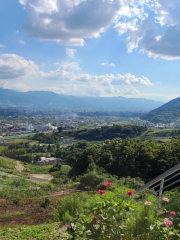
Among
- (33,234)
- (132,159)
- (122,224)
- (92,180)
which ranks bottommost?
(132,159)

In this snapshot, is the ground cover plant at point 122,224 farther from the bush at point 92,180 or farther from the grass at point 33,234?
the bush at point 92,180

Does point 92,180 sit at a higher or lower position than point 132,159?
higher

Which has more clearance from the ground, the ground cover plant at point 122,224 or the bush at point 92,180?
the ground cover plant at point 122,224

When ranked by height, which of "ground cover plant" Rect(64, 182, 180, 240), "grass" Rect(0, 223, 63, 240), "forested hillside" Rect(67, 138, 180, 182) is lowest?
"forested hillside" Rect(67, 138, 180, 182)

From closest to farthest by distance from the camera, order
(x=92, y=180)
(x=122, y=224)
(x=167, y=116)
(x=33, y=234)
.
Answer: (x=122, y=224) < (x=33, y=234) < (x=92, y=180) < (x=167, y=116)

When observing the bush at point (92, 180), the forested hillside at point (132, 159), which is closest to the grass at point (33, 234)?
the bush at point (92, 180)

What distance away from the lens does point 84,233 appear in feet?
6.95

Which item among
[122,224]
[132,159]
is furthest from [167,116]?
[122,224]

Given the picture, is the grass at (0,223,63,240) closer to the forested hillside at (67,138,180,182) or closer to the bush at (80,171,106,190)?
the bush at (80,171,106,190)

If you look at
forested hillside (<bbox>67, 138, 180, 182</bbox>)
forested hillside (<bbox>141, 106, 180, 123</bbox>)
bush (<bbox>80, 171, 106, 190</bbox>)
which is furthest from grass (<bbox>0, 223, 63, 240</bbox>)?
forested hillside (<bbox>141, 106, 180, 123</bbox>)

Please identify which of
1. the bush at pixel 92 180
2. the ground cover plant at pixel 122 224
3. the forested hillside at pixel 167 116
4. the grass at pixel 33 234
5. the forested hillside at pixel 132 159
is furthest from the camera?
the forested hillside at pixel 167 116

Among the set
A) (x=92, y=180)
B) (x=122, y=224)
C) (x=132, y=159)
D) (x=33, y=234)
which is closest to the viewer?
(x=122, y=224)

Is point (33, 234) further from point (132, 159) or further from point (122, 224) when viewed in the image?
point (132, 159)

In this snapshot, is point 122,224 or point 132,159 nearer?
→ point 122,224
